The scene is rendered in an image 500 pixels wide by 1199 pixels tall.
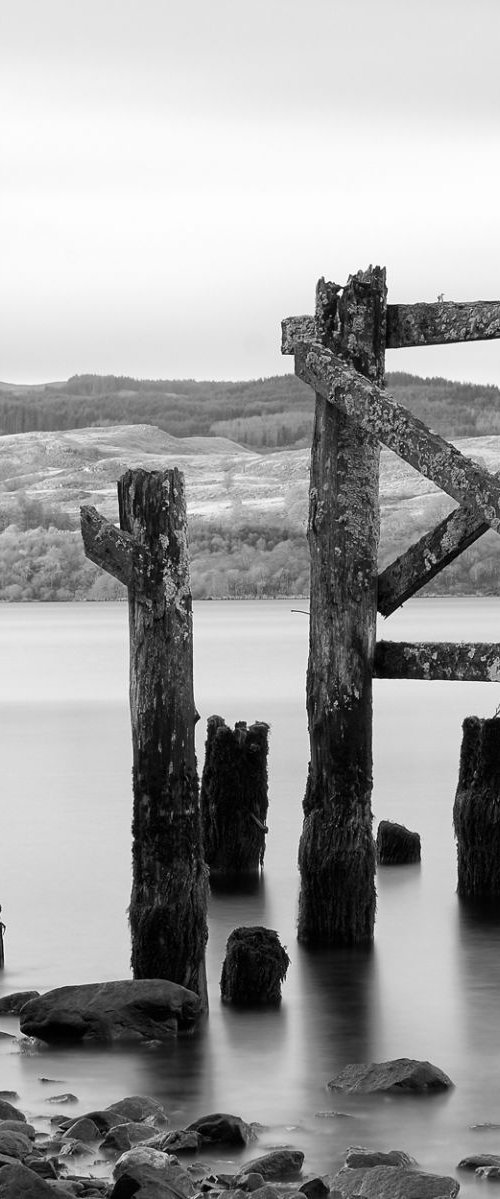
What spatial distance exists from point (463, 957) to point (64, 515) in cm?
12823

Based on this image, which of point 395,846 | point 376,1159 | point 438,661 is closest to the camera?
point 376,1159

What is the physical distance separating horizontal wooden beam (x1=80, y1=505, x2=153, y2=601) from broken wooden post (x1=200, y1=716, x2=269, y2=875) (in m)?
3.92

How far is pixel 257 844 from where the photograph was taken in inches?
556

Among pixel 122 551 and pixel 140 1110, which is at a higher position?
pixel 122 551

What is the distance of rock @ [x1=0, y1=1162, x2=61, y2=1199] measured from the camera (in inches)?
239

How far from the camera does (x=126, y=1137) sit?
7.28m

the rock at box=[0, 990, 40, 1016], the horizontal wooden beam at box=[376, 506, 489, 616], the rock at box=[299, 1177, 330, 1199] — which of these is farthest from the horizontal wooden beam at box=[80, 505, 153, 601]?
the rock at box=[299, 1177, 330, 1199]

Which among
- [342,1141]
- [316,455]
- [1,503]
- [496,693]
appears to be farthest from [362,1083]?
[1,503]

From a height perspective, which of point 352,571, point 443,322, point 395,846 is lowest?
point 395,846

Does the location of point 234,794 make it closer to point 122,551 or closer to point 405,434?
point 405,434

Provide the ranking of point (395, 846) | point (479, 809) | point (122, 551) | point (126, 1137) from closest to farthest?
1. point (126, 1137)
2. point (122, 551)
3. point (479, 809)
4. point (395, 846)

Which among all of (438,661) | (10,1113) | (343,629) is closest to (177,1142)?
(10,1113)

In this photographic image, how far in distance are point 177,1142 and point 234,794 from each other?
20.8 feet

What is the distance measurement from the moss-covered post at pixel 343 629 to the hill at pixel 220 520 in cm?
10085
